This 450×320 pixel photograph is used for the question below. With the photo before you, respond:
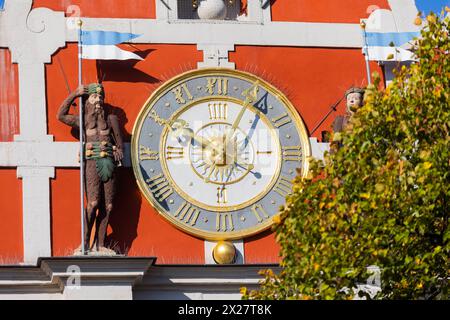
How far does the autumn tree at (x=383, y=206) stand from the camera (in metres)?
20.7

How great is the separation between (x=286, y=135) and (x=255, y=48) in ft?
3.94

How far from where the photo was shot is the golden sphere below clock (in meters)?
24.2

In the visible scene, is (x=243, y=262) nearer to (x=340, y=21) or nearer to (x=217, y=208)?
(x=217, y=208)

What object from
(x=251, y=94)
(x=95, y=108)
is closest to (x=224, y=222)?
(x=251, y=94)

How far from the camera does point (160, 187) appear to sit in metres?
24.5

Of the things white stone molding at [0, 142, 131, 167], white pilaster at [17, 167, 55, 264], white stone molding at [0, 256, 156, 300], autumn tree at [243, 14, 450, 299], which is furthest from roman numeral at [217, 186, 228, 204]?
autumn tree at [243, 14, 450, 299]

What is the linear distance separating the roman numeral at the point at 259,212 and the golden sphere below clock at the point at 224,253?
529 millimetres

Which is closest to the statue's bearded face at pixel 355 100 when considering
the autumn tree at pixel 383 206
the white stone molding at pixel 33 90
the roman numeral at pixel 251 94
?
the roman numeral at pixel 251 94

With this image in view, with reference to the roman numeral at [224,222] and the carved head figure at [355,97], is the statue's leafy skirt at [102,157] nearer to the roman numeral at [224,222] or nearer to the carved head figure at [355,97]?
the roman numeral at [224,222]

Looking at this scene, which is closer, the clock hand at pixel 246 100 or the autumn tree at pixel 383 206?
the autumn tree at pixel 383 206

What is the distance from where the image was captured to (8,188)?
24188 mm

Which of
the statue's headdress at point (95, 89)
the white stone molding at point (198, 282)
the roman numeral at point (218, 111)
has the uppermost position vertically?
the statue's headdress at point (95, 89)

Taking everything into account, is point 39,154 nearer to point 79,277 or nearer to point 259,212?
point 79,277

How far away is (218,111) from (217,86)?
0.32 meters
